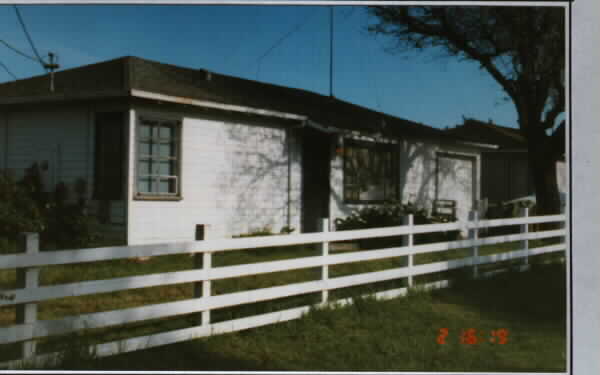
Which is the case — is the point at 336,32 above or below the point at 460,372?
above

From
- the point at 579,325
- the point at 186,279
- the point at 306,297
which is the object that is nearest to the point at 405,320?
the point at 306,297

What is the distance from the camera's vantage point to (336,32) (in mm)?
8047

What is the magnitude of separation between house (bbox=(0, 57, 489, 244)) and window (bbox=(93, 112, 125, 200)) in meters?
0.01

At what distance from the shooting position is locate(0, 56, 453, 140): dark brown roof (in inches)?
338

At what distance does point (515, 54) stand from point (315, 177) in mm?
4910

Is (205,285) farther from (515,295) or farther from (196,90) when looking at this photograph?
(196,90)

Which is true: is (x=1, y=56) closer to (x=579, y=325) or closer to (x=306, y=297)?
(x=306, y=297)

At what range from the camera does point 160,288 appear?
673cm

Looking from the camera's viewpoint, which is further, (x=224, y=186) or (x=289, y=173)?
(x=289, y=173)

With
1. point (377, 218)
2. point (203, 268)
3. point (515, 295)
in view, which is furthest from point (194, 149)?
point (515, 295)

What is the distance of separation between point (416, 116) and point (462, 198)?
4388mm

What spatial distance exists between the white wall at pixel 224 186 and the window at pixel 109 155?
0.24 m
